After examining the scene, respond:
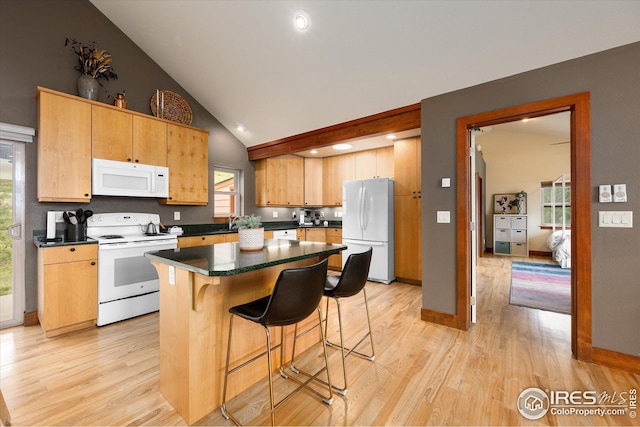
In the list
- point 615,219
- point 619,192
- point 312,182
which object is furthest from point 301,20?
point 312,182

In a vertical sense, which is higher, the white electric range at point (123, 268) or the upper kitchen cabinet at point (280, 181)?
the upper kitchen cabinet at point (280, 181)

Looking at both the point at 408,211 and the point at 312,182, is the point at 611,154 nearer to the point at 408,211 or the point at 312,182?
the point at 408,211

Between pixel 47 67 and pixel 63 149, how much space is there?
0.99 metres

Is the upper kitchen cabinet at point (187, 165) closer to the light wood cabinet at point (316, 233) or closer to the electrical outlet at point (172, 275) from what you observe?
the light wood cabinet at point (316, 233)

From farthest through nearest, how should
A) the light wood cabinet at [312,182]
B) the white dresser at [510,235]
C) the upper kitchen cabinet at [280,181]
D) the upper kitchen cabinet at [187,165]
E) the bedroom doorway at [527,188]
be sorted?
1. the white dresser at [510,235]
2. the bedroom doorway at [527,188]
3. the light wood cabinet at [312,182]
4. the upper kitchen cabinet at [280,181]
5. the upper kitchen cabinet at [187,165]

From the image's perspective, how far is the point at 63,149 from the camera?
277 cm

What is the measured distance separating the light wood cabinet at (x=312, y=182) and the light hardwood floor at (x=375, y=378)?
3053mm

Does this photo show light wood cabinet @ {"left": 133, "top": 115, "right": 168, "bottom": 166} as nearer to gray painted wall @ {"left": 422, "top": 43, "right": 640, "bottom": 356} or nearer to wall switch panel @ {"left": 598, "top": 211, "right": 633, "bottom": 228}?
gray painted wall @ {"left": 422, "top": 43, "right": 640, "bottom": 356}

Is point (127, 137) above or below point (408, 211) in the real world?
above

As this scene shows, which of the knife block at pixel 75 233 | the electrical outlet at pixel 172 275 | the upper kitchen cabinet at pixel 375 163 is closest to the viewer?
the electrical outlet at pixel 172 275

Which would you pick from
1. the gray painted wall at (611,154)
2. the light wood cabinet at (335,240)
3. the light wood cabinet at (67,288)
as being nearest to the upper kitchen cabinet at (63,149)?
the light wood cabinet at (67,288)

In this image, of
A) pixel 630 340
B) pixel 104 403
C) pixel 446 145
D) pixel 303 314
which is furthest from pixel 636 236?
pixel 104 403

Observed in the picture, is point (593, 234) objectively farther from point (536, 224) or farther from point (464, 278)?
point (536, 224)

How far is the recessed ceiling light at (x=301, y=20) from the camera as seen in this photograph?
8.18 ft
